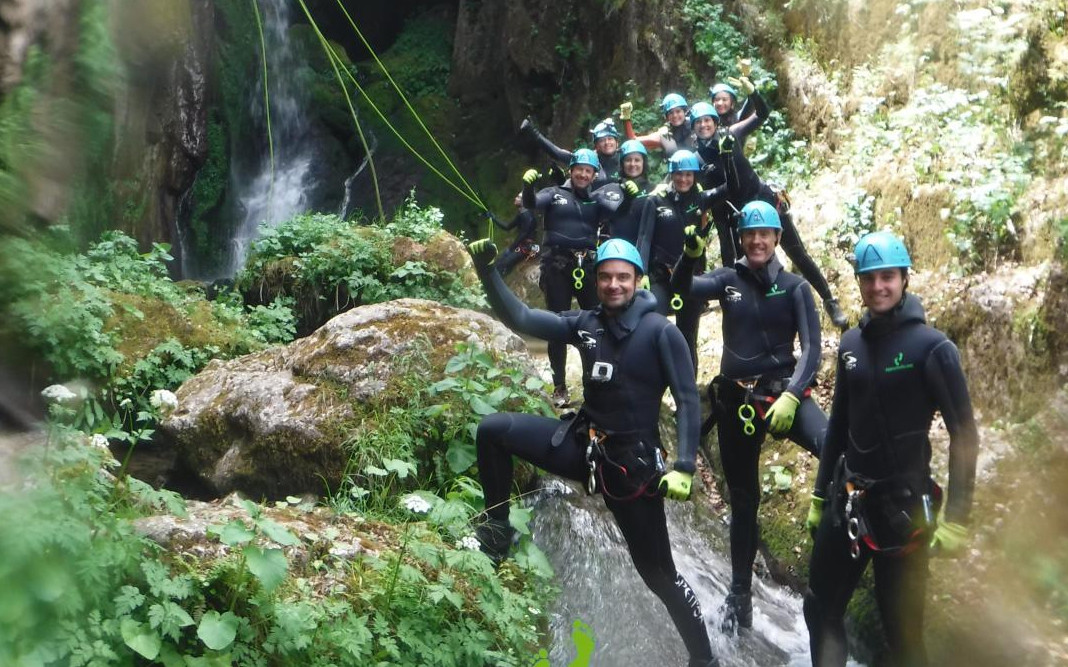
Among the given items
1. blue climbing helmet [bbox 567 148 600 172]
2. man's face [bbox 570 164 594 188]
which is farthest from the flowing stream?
blue climbing helmet [bbox 567 148 600 172]

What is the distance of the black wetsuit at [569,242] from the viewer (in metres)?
7.62

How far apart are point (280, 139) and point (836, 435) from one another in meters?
15.6

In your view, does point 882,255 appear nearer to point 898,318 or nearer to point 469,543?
point 898,318

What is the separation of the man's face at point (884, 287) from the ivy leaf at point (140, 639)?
3.13 meters

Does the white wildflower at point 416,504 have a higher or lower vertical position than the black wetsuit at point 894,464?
lower

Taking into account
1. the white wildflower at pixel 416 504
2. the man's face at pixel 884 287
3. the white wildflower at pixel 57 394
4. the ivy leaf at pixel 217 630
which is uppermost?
the man's face at pixel 884 287

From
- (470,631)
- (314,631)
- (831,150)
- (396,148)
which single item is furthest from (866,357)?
(396,148)

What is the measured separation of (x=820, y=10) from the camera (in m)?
10.7

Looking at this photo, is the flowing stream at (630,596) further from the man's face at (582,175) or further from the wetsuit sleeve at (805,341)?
the man's face at (582,175)

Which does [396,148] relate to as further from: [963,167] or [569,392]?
[963,167]

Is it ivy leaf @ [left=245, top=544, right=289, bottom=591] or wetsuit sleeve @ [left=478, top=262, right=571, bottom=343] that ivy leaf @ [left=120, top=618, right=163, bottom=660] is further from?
wetsuit sleeve @ [left=478, top=262, right=571, bottom=343]

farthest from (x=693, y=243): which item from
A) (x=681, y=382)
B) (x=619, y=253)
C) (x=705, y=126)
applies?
(x=705, y=126)

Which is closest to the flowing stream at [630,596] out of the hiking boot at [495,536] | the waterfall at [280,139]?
the hiking boot at [495,536]

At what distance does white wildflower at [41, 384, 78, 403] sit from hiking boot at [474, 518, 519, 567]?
321 centimetres
